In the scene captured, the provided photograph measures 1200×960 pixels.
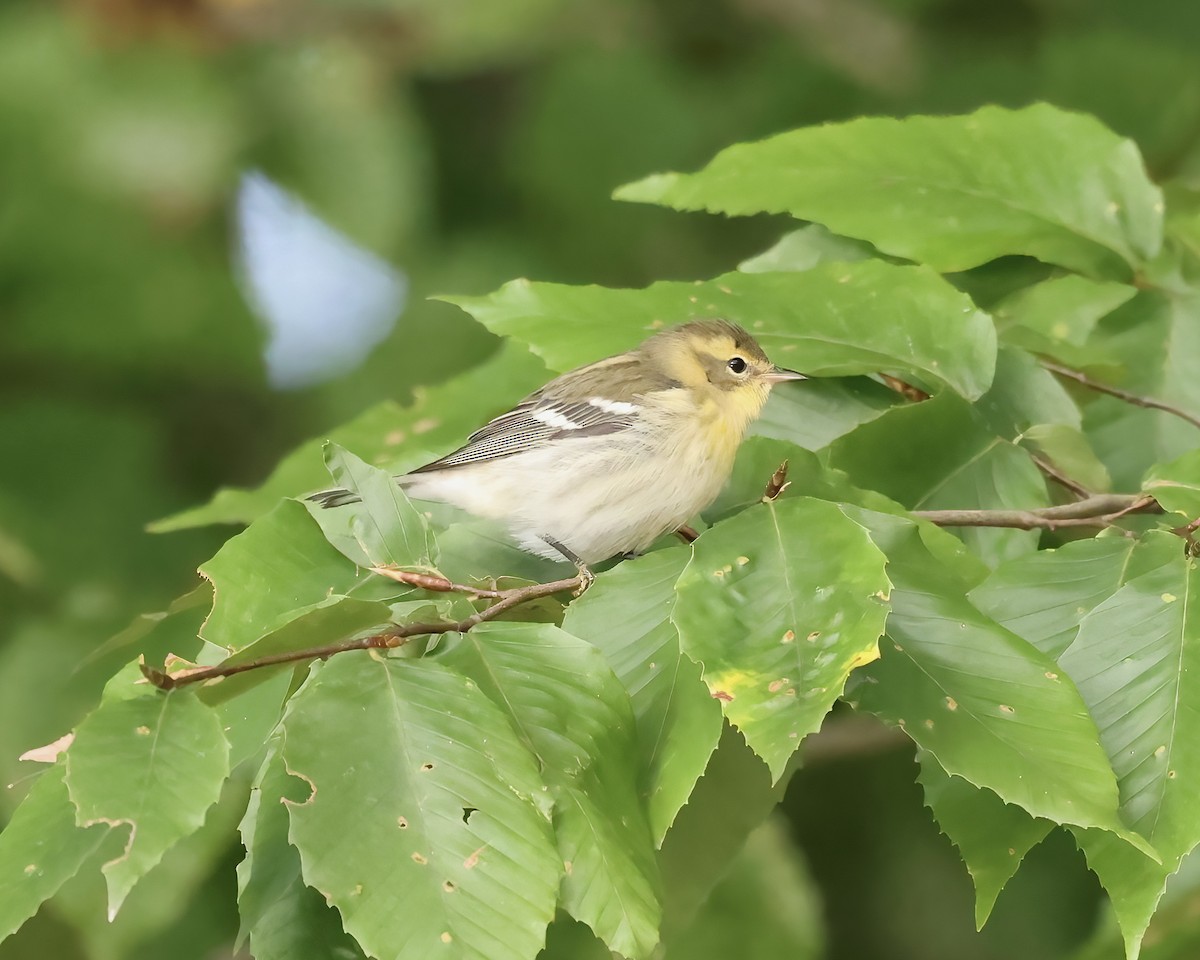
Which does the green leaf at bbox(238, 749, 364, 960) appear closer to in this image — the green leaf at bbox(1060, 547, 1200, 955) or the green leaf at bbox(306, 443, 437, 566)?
the green leaf at bbox(306, 443, 437, 566)

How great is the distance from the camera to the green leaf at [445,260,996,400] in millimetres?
1619

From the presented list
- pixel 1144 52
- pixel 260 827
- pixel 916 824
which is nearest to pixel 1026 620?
pixel 260 827

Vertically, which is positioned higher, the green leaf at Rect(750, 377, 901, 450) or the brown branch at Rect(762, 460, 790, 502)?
the brown branch at Rect(762, 460, 790, 502)

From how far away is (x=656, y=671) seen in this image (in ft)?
4.06

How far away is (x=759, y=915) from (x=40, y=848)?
150 cm

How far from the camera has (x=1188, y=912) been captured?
180cm

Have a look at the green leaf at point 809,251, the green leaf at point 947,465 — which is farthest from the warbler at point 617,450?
the green leaf at point 947,465

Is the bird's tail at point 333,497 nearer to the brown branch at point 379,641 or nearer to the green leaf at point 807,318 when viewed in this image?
the green leaf at point 807,318

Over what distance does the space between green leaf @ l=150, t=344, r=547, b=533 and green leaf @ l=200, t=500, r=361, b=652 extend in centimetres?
49

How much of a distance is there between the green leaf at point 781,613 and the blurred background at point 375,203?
1.51 metres

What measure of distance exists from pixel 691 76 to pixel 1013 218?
2.23 m


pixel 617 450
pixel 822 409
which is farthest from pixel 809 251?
pixel 617 450

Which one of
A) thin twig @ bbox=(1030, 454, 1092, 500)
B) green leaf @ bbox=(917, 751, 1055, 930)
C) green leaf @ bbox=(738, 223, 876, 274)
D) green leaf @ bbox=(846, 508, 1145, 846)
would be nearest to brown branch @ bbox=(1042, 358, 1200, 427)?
thin twig @ bbox=(1030, 454, 1092, 500)

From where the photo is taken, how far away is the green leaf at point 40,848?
102 centimetres
